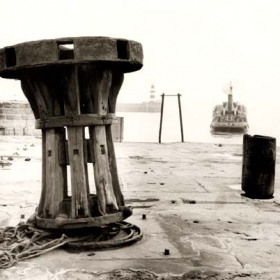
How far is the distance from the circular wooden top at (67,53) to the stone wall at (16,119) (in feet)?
42.0

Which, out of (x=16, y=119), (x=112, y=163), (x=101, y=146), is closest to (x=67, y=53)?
(x=101, y=146)

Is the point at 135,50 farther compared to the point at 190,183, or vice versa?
the point at 190,183

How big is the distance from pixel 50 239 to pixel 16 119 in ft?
43.2

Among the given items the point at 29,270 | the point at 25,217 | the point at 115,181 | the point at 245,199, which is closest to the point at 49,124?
the point at 115,181

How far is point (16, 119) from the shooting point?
16.2 metres

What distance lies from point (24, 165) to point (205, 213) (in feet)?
15.0

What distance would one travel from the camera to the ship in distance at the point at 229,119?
249ft

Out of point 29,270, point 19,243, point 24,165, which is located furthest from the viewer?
point 24,165

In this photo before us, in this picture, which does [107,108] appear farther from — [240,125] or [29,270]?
[240,125]

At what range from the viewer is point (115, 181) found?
386 cm

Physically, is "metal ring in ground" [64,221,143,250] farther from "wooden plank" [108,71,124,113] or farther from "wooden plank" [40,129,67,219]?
"wooden plank" [108,71,124,113]

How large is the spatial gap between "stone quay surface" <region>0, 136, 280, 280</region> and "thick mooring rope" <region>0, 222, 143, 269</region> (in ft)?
0.26

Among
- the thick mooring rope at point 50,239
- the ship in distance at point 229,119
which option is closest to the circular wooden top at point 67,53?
the thick mooring rope at point 50,239

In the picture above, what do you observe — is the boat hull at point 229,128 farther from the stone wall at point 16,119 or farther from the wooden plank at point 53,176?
the wooden plank at point 53,176
